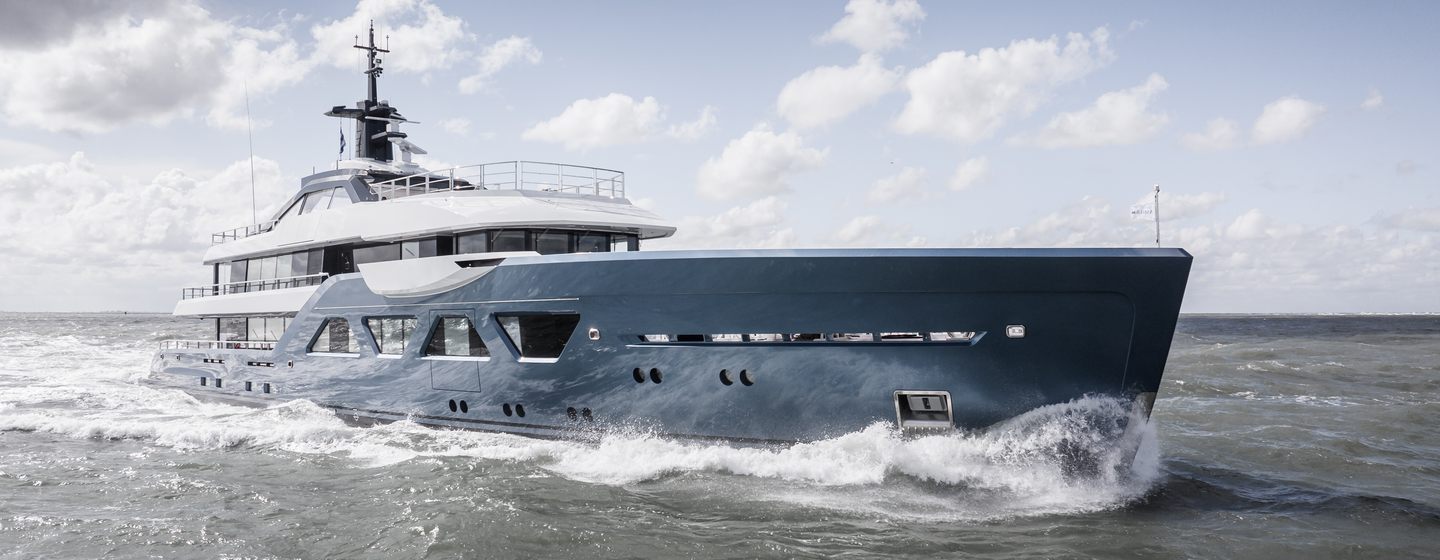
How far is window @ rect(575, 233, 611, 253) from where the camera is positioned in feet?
40.7

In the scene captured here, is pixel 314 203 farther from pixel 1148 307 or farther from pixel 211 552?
pixel 1148 307

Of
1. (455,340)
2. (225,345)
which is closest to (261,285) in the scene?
(225,345)

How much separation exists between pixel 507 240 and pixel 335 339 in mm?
3703

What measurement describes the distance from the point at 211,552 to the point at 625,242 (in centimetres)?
728

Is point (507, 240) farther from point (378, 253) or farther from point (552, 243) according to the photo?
point (378, 253)

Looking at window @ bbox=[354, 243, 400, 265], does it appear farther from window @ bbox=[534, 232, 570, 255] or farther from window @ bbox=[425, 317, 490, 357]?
window @ bbox=[534, 232, 570, 255]

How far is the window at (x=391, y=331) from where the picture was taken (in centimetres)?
1207

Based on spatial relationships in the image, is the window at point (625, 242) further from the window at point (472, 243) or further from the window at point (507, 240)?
the window at point (472, 243)

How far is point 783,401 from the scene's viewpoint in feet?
30.5

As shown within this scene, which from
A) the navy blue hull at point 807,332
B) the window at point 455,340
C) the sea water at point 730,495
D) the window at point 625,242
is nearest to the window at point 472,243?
the navy blue hull at point 807,332

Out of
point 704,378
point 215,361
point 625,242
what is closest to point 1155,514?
point 704,378

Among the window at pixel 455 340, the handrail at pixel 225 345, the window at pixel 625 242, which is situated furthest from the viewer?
the handrail at pixel 225 345

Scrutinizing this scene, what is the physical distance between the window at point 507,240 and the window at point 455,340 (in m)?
1.18

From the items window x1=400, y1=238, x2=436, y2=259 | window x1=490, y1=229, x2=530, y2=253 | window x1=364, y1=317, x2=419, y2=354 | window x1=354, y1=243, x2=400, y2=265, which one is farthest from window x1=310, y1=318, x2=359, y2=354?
window x1=490, y1=229, x2=530, y2=253
